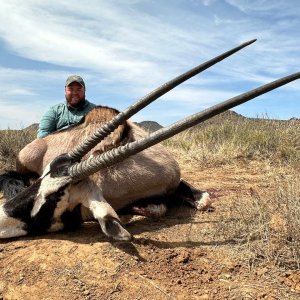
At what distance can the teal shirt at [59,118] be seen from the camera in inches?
246

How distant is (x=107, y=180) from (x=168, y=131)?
1.39 m

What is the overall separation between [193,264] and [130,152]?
2.88 feet

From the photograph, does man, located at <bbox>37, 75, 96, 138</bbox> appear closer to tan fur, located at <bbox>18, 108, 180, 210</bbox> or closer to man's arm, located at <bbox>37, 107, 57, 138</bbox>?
man's arm, located at <bbox>37, 107, 57, 138</bbox>

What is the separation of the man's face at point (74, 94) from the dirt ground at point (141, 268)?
2868 mm

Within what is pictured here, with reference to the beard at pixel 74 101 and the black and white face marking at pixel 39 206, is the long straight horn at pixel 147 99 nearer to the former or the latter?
the black and white face marking at pixel 39 206

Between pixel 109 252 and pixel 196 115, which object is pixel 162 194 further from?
pixel 196 115

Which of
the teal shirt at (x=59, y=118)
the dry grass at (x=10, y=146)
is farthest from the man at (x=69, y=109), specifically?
the dry grass at (x=10, y=146)

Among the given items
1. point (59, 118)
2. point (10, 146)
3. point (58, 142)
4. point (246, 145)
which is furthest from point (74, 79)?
point (246, 145)

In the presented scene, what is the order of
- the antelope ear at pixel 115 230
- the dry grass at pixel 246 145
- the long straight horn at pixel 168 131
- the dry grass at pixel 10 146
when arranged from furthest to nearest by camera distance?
the dry grass at pixel 10 146
the dry grass at pixel 246 145
the antelope ear at pixel 115 230
the long straight horn at pixel 168 131

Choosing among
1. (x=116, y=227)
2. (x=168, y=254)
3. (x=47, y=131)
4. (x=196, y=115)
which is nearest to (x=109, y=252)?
(x=116, y=227)

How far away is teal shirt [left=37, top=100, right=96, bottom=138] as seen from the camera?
6.25m

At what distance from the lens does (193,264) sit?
10.4 feet

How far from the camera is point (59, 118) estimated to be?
6379 mm

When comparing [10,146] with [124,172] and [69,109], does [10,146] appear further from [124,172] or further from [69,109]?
[124,172]
